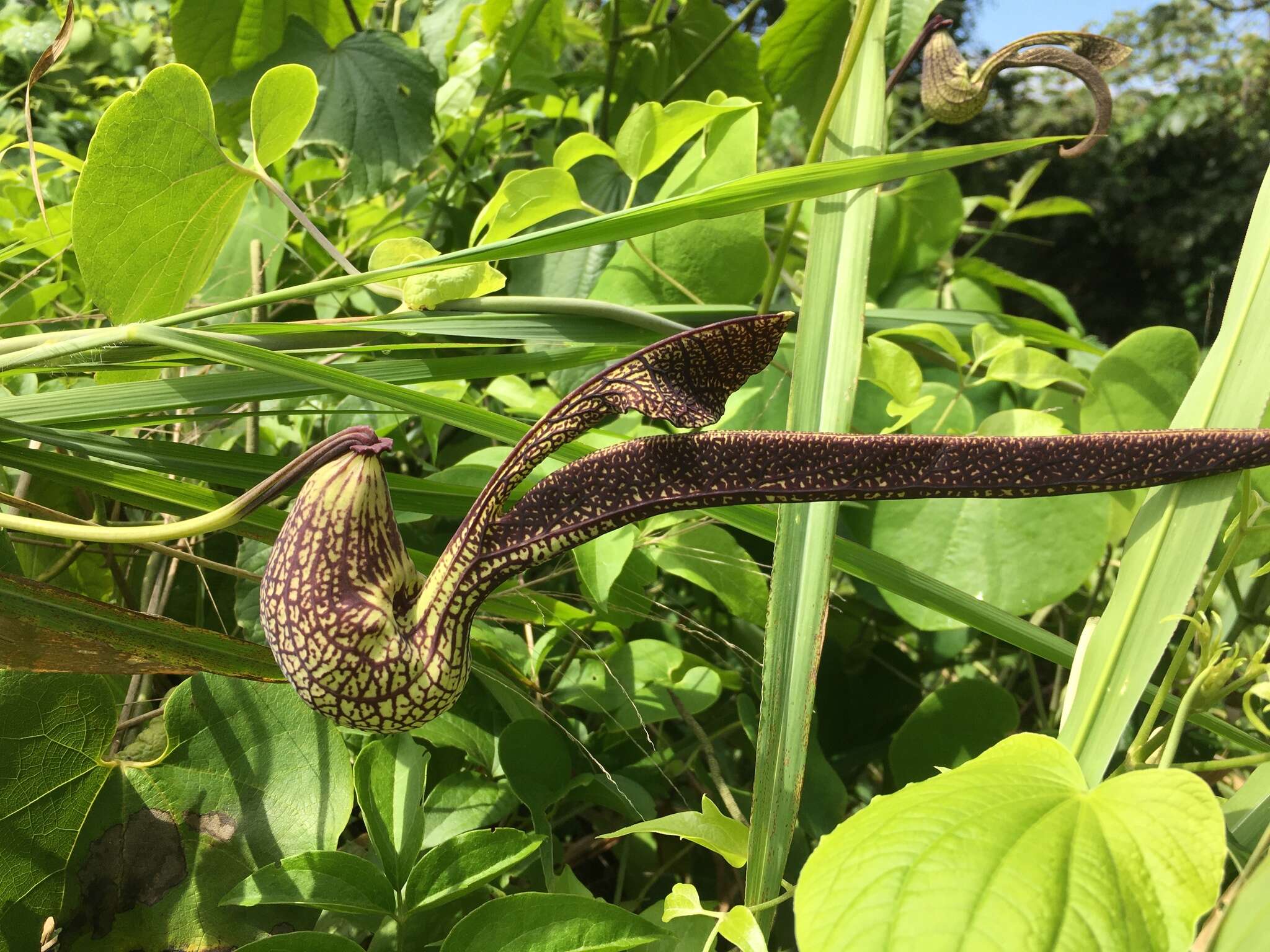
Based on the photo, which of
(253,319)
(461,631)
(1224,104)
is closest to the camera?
(461,631)

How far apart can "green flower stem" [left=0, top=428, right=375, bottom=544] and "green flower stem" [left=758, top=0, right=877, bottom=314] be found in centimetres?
31

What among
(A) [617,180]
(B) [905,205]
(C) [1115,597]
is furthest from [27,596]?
(B) [905,205]

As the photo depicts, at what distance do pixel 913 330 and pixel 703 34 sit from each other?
18.9 inches

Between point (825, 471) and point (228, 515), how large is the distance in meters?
0.22

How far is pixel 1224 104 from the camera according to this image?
14.7ft

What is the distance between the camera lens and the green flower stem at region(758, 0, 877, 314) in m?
0.51

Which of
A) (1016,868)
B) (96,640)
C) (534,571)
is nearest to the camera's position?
(1016,868)

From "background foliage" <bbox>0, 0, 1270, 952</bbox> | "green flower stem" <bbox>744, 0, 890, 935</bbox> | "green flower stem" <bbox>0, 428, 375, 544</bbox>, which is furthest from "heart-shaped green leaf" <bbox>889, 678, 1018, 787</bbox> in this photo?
"green flower stem" <bbox>0, 428, 375, 544</bbox>

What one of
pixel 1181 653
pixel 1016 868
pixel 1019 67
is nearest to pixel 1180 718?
pixel 1181 653

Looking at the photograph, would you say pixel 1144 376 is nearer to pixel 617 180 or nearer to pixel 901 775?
pixel 901 775

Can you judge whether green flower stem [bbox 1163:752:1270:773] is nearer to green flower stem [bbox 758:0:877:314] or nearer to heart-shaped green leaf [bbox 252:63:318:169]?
green flower stem [bbox 758:0:877:314]

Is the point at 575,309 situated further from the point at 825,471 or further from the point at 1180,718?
the point at 1180,718

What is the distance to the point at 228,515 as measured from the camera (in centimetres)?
33

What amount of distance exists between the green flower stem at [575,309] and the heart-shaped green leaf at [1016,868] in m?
0.26
